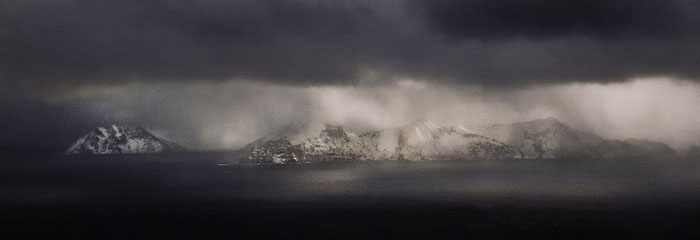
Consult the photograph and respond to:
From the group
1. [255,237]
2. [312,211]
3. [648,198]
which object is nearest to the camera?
[255,237]

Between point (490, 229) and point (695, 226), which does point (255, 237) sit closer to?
point (490, 229)

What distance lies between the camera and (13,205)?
199250mm

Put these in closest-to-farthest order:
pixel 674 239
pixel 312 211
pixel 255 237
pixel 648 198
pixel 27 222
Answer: pixel 674 239 < pixel 255 237 < pixel 27 222 < pixel 312 211 < pixel 648 198

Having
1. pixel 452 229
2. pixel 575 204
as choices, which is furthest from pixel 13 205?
pixel 575 204

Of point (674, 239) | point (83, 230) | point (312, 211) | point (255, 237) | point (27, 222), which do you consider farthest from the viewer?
point (312, 211)

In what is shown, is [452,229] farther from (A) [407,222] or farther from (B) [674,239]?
(B) [674,239]

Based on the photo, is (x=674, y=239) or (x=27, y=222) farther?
(x=27, y=222)

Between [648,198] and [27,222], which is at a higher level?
[648,198]

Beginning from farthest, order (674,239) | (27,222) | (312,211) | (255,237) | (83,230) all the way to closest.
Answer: (312,211) < (27,222) < (83,230) < (255,237) < (674,239)

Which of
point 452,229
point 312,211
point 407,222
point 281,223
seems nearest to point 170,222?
point 281,223

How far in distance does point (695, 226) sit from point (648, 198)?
69.2m

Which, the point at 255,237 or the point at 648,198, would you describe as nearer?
the point at 255,237

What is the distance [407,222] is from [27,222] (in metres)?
111

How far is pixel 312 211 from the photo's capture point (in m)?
179
